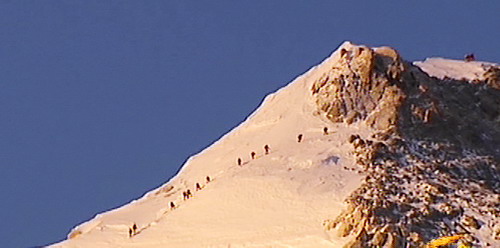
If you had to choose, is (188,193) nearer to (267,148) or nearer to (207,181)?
(207,181)

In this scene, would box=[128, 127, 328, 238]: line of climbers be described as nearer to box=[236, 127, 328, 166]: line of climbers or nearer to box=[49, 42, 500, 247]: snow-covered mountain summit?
box=[236, 127, 328, 166]: line of climbers

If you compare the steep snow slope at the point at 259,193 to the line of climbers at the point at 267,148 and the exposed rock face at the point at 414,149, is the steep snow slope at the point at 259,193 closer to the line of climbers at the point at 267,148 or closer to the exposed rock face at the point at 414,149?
the line of climbers at the point at 267,148

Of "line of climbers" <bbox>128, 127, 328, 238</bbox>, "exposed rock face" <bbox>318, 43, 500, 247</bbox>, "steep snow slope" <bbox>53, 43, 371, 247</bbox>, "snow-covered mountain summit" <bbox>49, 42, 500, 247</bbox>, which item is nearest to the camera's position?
"exposed rock face" <bbox>318, 43, 500, 247</bbox>

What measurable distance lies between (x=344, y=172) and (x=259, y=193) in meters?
3.91

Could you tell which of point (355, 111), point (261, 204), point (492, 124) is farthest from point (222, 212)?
point (492, 124)

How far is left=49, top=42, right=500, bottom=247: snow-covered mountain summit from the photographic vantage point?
161 feet

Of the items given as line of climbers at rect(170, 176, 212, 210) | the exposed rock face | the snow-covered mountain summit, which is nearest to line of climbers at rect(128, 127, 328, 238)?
line of climbers at rect(170, 176, 212, 210)

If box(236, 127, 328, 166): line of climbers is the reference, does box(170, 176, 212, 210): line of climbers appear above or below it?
below

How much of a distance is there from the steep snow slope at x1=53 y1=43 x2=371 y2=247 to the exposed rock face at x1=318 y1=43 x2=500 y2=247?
103 cm

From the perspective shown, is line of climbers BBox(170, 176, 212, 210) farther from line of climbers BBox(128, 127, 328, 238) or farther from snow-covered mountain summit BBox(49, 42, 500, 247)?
snow-covered mountain summit BBox(49, 42, 500, 247)

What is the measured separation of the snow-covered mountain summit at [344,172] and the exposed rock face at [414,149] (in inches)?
2.5

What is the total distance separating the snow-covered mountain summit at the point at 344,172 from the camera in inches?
1935

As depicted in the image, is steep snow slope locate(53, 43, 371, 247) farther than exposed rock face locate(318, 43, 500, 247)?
Yes

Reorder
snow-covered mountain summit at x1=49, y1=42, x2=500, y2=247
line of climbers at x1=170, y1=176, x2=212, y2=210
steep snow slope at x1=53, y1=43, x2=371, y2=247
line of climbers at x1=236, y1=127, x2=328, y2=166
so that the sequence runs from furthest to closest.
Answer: line of climbers at x1=236, y1=127, x2=328, y2=166, line of climbers at x1=170, y1=176, x2=212, y2=210, steep snow slope at x1=53, y1=43, x2=371, y2=247, snow-covered mountain summit at x1=49, y1=42, x2=500, y2=247
